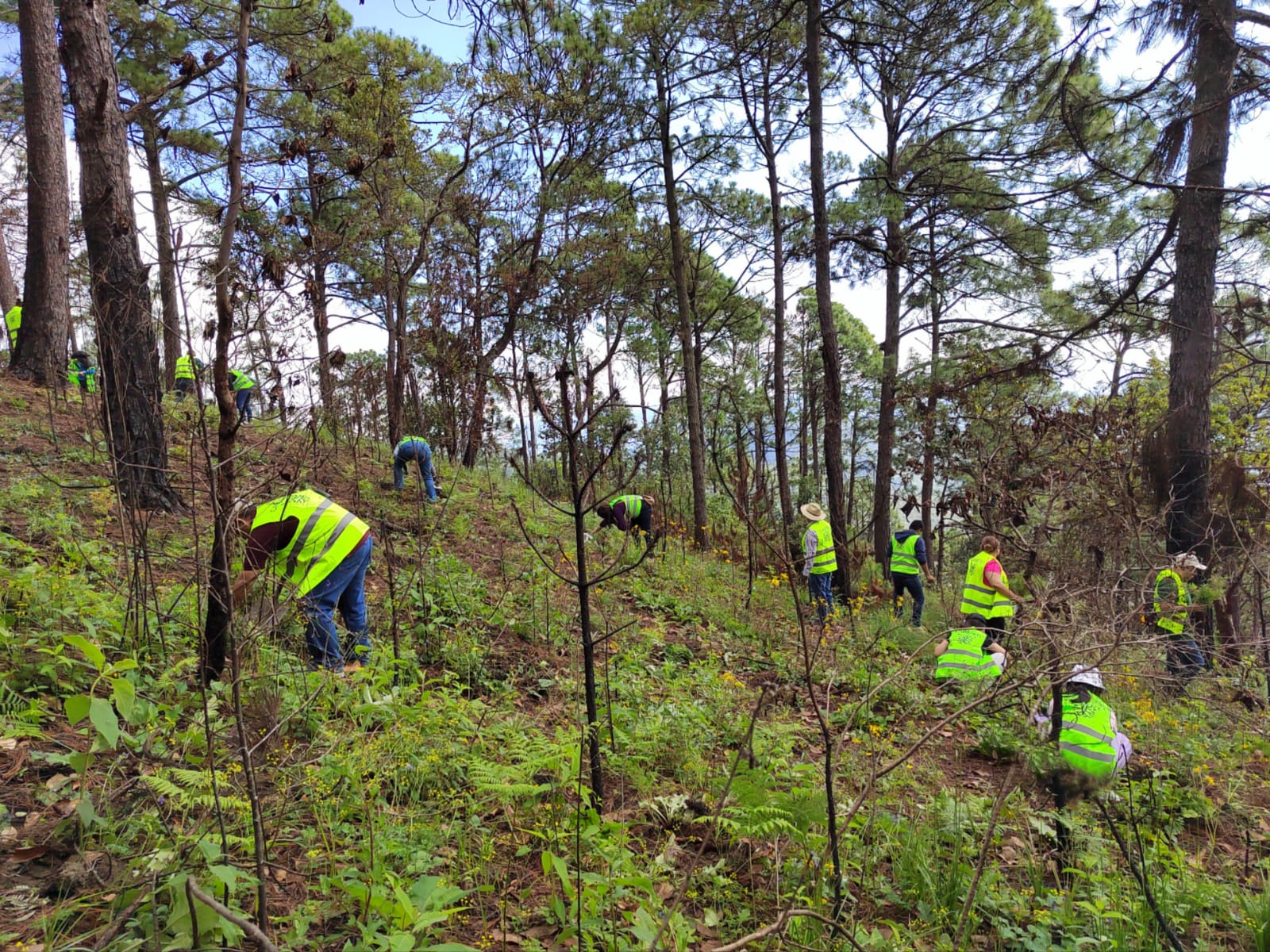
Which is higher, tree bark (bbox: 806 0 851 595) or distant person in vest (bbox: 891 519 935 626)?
tree bark (bbox: 806 0 851 595)

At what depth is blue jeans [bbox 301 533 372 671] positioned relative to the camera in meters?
3.77

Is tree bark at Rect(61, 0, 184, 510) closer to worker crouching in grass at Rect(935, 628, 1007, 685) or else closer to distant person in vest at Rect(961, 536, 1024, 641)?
worker crouching in grass at Rect(935, 628, 1007, 685)

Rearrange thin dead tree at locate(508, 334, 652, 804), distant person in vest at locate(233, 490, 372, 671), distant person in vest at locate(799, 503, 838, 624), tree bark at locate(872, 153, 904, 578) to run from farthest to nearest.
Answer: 1. tree bark at locate(872, 153, 904, 578)
2. distant person in vest at locate(799, 503, 838, 624)
3. distant person in vest at locate(233, 490, 372, 671)
4. thin dead tree at locate(508, 334, 652, 804)

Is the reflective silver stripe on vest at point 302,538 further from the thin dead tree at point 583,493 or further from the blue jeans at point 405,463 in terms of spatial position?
the blue jeans at point 405,463

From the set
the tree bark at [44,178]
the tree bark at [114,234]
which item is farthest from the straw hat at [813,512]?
the tree bark at [44,178]

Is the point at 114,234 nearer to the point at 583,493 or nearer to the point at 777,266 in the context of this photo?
the point at 583,493

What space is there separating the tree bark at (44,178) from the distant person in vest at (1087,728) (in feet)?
33.3

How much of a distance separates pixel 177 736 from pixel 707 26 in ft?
37.0

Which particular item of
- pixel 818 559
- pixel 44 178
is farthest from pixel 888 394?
pixel 44 178

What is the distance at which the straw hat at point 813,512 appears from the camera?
7.89 m

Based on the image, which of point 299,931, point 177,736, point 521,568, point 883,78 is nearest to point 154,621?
point 177,736

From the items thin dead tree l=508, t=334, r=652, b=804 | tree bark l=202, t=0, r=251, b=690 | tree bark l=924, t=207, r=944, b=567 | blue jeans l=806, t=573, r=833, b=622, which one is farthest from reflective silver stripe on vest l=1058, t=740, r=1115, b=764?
tree bark l=924, t=207, r=944, b=567

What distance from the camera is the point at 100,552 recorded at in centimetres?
427

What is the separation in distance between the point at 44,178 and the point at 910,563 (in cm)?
1193
